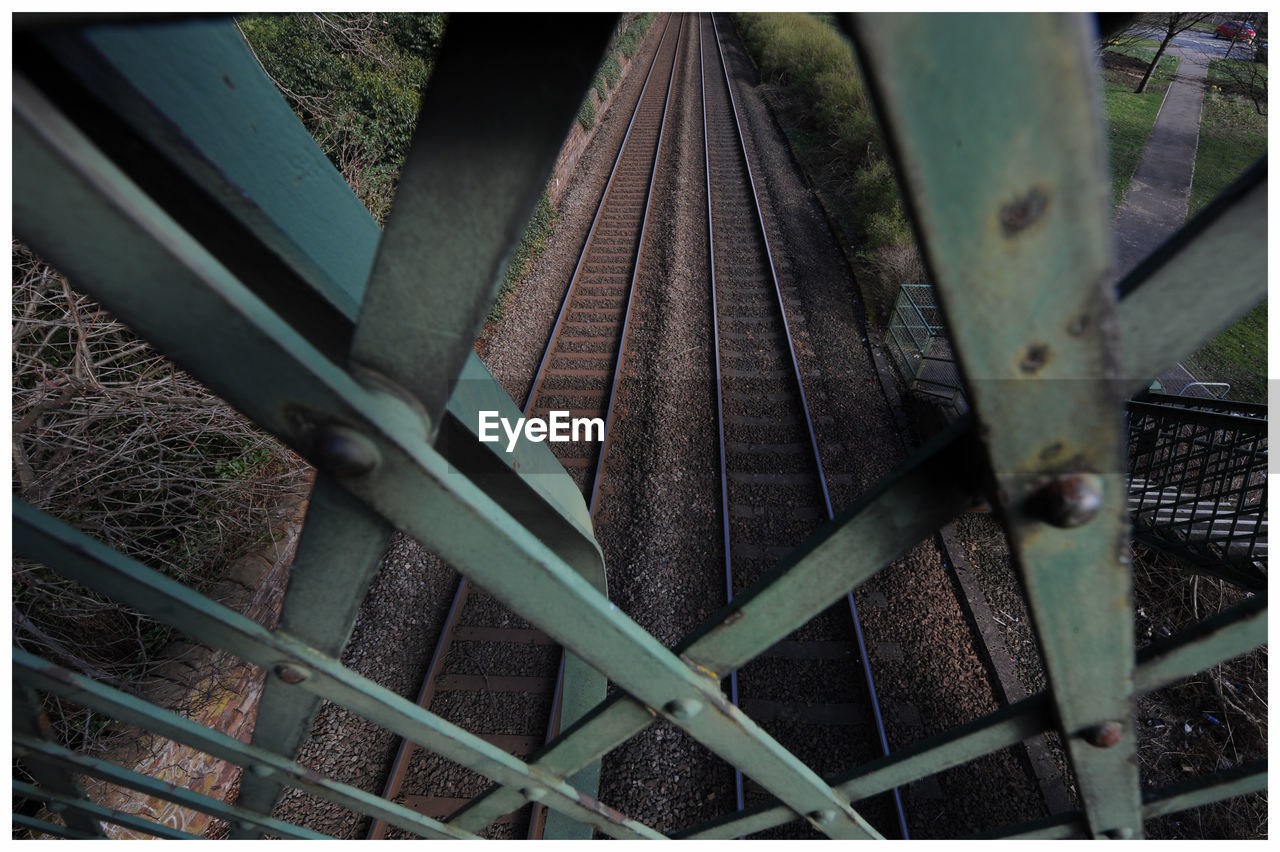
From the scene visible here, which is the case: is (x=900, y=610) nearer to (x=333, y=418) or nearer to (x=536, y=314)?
(x=333, y=418)

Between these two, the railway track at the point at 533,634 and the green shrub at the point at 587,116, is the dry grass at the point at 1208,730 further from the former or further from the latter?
the green shrub at the point at 587,116

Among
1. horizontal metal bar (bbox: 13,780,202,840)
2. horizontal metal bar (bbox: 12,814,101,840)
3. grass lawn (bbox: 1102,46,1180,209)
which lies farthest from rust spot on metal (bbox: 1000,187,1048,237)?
grass lawn (bbox: 1102,46,1180,209)

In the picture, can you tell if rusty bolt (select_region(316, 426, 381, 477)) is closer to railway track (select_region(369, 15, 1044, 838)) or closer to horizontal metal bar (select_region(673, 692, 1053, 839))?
horizontal metal bar (select_region(673, 692, 1053, 839))

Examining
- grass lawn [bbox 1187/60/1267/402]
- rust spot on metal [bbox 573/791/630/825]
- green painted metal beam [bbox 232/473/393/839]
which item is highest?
green painted metal beam [bbox 232/473/393/839]

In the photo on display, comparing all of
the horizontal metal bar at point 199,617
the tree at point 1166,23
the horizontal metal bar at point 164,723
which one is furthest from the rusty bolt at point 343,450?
the tree at point 1166,23

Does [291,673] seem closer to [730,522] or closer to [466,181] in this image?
[466,181]

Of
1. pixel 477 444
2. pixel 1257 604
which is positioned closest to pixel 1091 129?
pixel 1257 604
